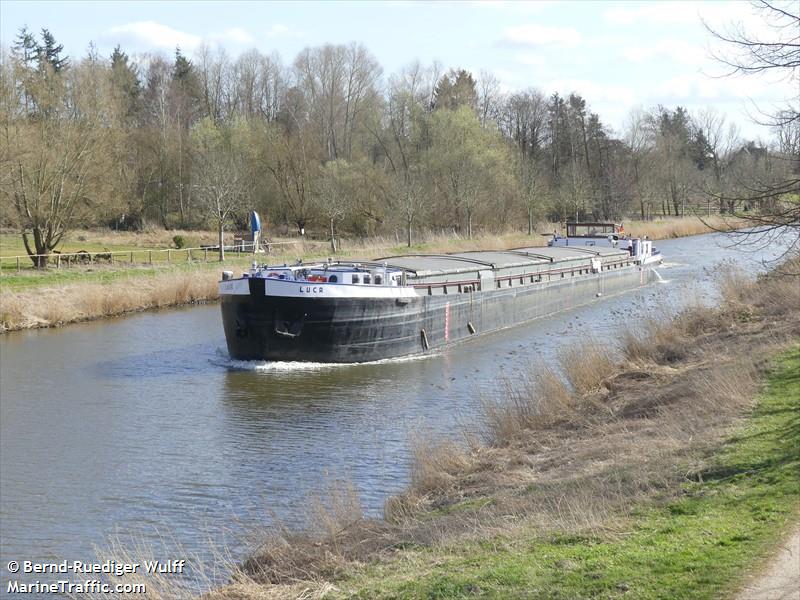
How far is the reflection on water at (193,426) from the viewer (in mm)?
12883

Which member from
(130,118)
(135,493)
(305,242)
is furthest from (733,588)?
(130,118)

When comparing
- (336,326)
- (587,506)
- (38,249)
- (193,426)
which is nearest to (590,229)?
(38,249)

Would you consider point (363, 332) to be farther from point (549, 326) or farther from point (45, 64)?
point (45, 64)

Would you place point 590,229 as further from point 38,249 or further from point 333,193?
point 38,249

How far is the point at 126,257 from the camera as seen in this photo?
42.4 m

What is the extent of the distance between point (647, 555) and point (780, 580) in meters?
1.05

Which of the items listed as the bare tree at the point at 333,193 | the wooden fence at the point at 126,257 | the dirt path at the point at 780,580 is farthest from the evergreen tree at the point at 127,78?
the dirt path at the point at 780,580

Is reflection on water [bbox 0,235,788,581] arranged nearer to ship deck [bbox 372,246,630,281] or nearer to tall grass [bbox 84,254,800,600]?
tall grass [bbox 84,254,800,600]

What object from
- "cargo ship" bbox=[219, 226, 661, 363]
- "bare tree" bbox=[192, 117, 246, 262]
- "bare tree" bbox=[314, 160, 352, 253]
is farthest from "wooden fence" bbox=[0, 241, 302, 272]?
"cargo ship" bbox=[219, 226, 661, 363]

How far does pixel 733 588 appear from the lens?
21.4 ft

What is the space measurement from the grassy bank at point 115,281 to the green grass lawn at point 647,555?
17.6 meters

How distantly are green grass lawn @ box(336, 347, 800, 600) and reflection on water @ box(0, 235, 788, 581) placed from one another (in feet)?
14.0

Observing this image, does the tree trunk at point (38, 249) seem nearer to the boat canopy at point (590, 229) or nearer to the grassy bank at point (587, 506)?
the boat canopy at point (590, 229)

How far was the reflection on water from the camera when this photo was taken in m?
12.9
